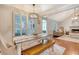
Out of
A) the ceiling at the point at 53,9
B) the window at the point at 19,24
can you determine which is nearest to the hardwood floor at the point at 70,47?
the ceiling at the point at 53,9

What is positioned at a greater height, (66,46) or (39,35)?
(39,35)

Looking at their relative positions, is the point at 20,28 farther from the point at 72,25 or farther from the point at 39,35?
the point at 72,25

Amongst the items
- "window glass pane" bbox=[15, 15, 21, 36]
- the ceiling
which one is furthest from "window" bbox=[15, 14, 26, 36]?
the ceiling

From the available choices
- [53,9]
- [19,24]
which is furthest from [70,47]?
[19,24]

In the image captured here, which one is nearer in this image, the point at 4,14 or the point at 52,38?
the point at 4,14

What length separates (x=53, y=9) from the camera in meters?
1.46

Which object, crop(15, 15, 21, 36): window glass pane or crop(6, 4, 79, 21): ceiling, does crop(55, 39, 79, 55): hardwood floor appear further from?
crop(15, 15, 21, 36): window glass pane

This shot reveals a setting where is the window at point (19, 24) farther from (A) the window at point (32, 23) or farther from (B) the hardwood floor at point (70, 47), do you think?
(B) the hardwood floor at point (70, 47)

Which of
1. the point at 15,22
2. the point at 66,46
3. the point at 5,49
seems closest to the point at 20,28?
the point at 15,22

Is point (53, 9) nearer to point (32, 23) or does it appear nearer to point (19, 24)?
point (32, 23)

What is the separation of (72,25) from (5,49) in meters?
1.09

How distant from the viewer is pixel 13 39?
1.38m

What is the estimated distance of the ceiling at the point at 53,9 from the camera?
4.65 feet
